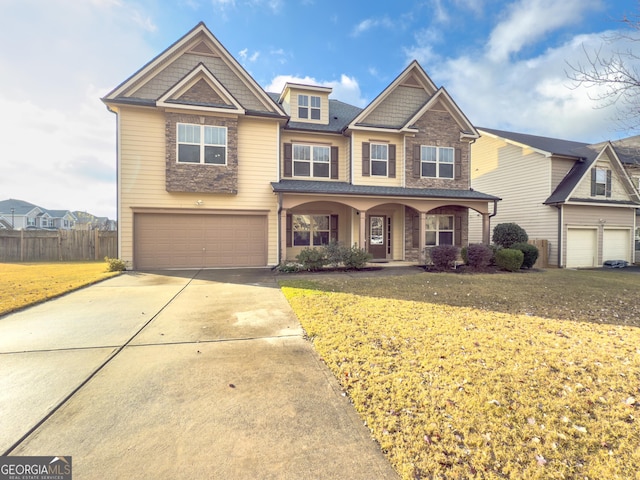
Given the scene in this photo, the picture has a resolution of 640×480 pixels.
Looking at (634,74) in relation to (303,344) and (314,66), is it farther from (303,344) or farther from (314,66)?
(314,66)

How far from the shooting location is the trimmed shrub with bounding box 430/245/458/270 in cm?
1167

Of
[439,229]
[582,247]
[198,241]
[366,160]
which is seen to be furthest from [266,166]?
[582,247]

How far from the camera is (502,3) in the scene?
450 inches

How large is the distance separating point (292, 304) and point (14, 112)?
1432cm

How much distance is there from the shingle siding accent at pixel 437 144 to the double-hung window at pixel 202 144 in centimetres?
876

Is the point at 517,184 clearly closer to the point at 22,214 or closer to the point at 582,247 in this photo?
the point at 582,247

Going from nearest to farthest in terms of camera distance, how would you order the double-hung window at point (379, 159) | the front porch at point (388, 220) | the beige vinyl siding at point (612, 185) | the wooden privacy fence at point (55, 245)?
→ the front porch at point (388, 220) → the double-hung window at point (379, 159) → the beige vinyl siding at point (612, 185) → the wooden privacy fence at point (55, 245)

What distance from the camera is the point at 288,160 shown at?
532 inches

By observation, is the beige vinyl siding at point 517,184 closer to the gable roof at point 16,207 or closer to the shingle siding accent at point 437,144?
the shingle siding accent at point 437,144

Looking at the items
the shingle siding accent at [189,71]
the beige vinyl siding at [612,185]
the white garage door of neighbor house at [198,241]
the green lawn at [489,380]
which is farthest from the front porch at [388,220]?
the green lawn at [489,380]

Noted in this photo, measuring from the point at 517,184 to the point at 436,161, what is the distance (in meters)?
6.31

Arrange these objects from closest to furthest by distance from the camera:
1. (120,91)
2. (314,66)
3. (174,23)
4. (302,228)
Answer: (120,91) → (174,23) → (302,228) → (314,66)

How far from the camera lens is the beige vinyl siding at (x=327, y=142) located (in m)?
13.5

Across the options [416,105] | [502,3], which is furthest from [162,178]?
[502,3]
